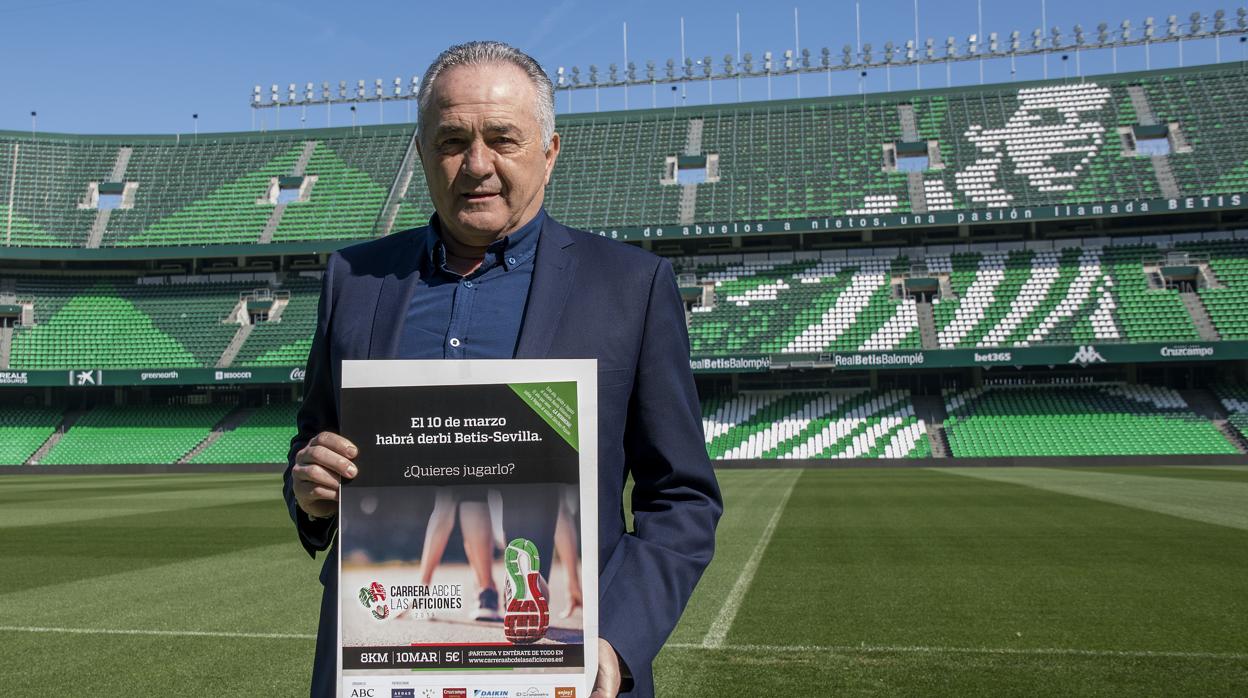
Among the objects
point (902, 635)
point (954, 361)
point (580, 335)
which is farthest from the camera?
point (954, 361)

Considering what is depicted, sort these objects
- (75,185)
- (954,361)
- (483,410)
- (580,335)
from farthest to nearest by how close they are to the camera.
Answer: (75,185)
(954,361)
(580,335)
(483,410)

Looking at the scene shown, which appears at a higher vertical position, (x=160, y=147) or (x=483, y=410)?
(x=160, y=147)

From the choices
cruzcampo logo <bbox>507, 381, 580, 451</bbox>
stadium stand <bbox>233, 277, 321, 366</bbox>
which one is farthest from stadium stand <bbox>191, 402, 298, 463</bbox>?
cruzcampo logo <bbox>507, 381, 580, 451</bbox>

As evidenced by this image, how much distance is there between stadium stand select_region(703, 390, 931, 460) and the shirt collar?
1440 inches

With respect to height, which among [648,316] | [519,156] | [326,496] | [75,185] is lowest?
[326,496]

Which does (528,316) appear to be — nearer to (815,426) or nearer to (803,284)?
(815,426)

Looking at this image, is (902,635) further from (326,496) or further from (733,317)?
(733,317)

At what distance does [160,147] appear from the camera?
53625mm

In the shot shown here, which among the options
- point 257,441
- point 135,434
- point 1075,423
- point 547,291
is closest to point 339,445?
point 547,291

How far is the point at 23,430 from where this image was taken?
43.2m

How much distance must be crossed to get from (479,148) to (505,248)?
8.1 inches

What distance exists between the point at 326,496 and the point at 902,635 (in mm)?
6712

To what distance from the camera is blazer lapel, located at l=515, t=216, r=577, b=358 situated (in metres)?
2.04

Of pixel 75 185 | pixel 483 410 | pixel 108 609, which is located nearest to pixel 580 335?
pixel 483 410
